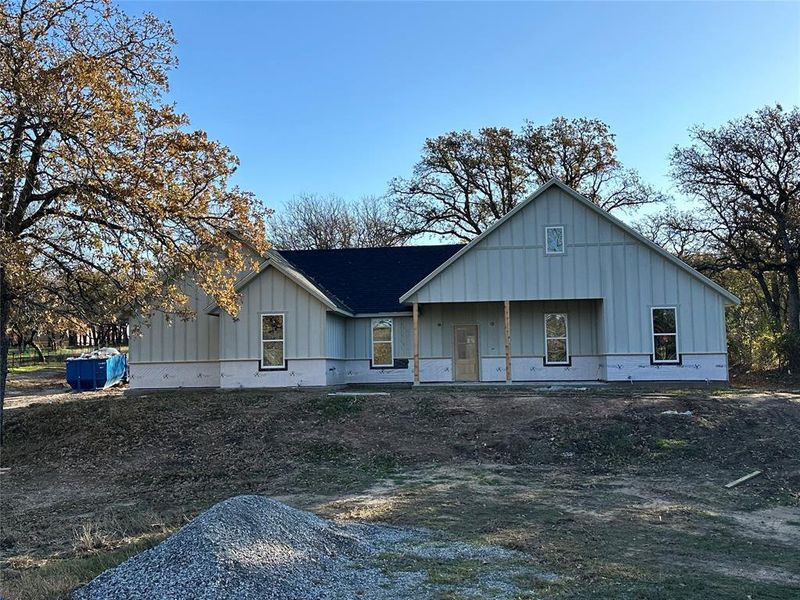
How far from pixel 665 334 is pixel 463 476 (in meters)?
11.5

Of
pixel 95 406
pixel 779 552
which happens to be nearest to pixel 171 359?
pixel 95 406

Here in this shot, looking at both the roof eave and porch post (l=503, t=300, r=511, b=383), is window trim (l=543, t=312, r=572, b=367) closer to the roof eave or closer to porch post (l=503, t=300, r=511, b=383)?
porch post (l=503, t=300, r=511, b=383)

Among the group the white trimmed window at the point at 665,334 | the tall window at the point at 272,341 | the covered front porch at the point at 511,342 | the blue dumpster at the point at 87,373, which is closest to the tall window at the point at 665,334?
the white trimmed window at the point at 665,334

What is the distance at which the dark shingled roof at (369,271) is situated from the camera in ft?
80.0

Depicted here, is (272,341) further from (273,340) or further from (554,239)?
(554,239)

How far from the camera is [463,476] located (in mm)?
12156

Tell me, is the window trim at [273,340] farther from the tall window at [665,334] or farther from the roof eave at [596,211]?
the tall window at [665,334]

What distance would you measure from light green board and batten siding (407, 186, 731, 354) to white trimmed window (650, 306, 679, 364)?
19cm

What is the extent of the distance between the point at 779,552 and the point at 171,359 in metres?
19.5

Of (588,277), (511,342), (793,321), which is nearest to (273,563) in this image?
(588,277)

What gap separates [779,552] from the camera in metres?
7.50

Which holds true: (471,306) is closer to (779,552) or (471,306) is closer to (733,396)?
(733,396)

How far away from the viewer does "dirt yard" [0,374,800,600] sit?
7137 mm

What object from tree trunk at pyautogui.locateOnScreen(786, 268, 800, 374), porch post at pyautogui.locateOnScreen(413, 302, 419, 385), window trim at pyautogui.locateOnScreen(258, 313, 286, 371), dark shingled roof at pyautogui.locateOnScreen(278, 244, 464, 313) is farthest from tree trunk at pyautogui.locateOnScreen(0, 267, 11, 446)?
tree trunk at pyautogui.locateOnScreen(786, 268, 800, 374)
